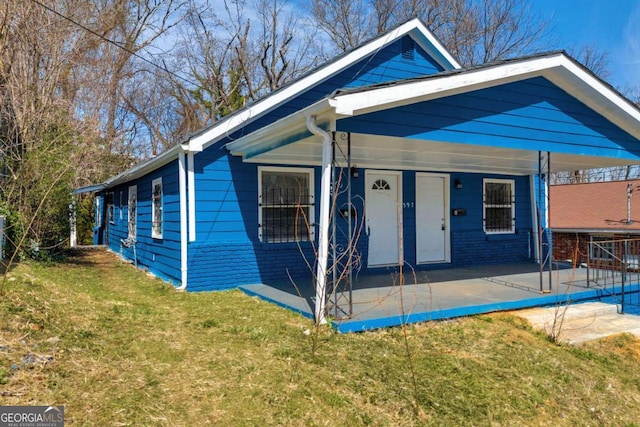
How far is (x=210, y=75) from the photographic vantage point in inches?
828

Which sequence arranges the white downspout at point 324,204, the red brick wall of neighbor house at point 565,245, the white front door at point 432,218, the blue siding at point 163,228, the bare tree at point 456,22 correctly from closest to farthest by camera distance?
the white downspout at point 324,204
the blue siding at point 163,228
the white front door at point 432,218
the red brick wall of neighbor house at point 565,245
the bare tree at point 456,22

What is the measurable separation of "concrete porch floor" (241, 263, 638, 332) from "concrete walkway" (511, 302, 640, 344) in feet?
0.60

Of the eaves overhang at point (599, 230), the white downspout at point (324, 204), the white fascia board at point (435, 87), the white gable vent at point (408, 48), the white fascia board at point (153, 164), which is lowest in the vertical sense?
the eaves overhang at point (599, 230)

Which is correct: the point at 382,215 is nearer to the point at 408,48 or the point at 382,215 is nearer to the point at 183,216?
the point at 408,48

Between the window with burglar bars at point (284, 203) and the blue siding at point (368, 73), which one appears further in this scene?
the blue siding at point (368, 73)

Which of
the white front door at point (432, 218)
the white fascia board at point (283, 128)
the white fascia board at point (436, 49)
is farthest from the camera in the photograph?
the white front door at point (432, 218)

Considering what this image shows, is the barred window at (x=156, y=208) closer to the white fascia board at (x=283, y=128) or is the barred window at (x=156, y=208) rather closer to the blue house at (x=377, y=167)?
the blue house at (x=377, y=167)

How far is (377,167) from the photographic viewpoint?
8.10m

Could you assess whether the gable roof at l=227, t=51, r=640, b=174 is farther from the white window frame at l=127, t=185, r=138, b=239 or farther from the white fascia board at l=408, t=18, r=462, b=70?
the white window frame at l=127, t=185, r=138, b=239

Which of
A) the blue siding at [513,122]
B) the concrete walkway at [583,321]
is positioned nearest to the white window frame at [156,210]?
the blue siding at [513,122]

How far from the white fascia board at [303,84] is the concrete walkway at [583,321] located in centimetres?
492

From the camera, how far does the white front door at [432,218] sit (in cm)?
Result: 872

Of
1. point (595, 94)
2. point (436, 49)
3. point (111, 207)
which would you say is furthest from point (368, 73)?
point (111, 207)

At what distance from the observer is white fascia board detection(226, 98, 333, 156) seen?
4238mm
